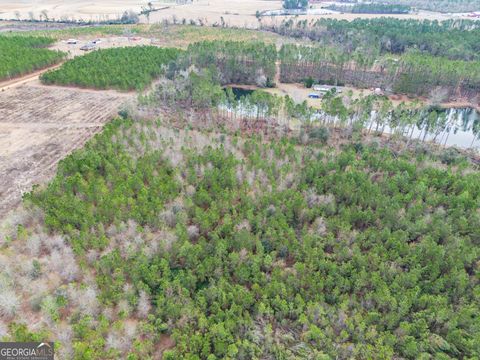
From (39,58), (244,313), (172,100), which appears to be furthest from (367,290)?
(39,58)

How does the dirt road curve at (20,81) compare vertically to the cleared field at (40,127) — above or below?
above

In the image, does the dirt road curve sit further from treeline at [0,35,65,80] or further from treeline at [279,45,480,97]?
treeline at [279,45,480,97]

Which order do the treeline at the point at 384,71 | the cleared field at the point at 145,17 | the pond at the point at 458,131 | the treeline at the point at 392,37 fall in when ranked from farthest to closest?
1. the cleared field at the point at 145,17
2. the treeline at the point at 392,37
3. the treeline at the point at 384,71
4. the pond at the point at 458,131

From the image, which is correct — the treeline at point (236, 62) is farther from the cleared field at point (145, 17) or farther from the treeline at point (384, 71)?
the cleared field at point (145, 17)

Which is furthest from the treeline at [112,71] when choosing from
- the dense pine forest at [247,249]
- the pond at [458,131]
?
the pond at [458,131]

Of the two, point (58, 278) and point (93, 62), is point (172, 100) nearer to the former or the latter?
point (93, 62)

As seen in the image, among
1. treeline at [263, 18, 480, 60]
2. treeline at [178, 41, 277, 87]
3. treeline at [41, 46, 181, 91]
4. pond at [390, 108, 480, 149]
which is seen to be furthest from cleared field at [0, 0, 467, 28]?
pond at [390, 108, 480, 149]


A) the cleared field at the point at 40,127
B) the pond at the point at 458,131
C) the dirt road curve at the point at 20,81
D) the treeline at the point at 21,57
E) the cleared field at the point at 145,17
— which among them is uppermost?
the cleared field at the point at 145,17
